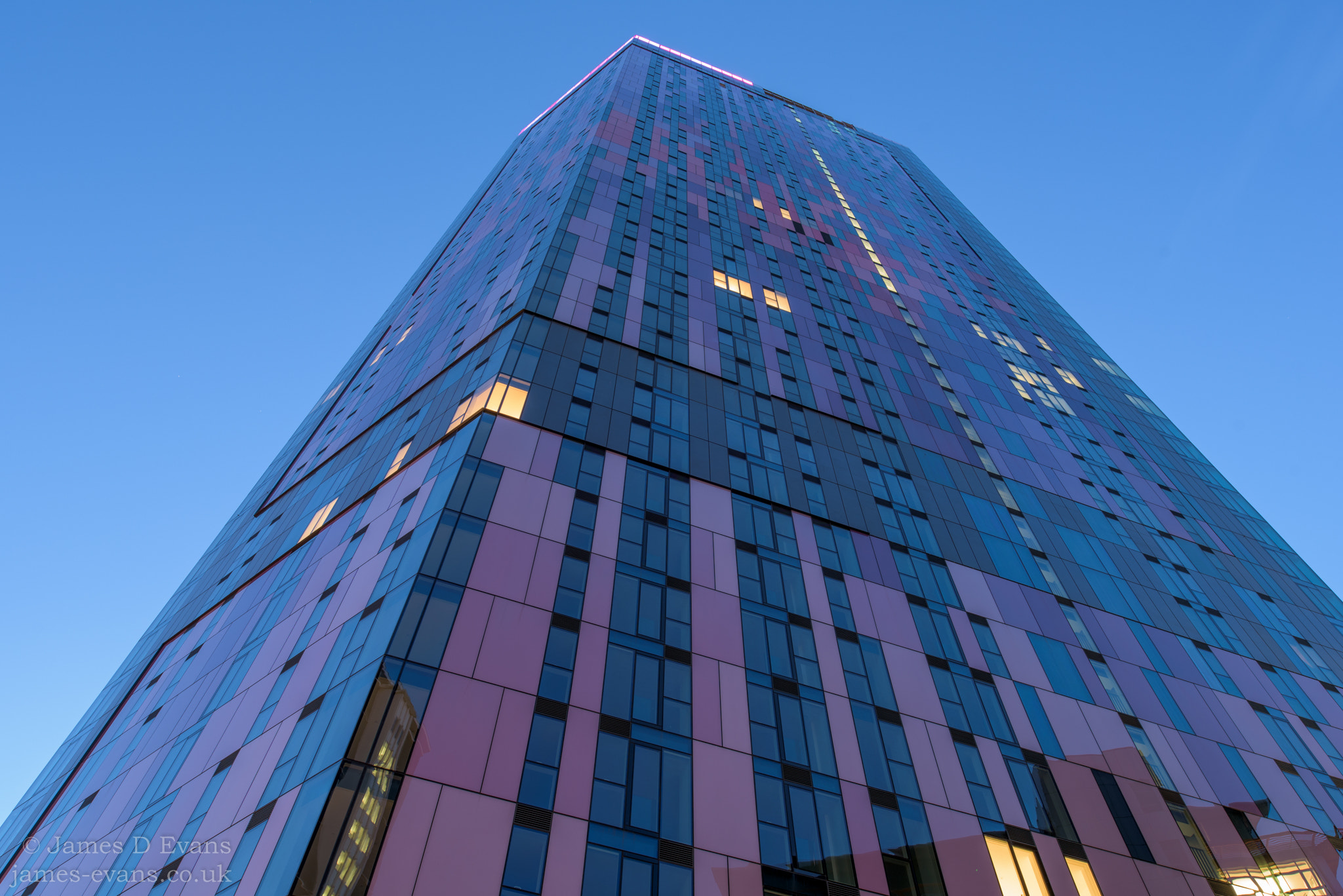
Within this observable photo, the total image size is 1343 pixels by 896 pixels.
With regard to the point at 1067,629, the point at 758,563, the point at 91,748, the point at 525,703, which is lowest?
the point at 91,748

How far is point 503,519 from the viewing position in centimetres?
2847

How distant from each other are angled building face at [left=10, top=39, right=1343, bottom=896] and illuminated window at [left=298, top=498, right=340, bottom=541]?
113 centimetres

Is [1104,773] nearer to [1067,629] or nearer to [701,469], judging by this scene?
[1067,629]

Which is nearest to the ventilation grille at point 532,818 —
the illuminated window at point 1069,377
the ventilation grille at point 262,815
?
the ventilation grille at point 262,815

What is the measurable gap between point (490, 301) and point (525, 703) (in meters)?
28.8

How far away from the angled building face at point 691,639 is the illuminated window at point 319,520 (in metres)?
1.13

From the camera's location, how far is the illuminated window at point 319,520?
36938 millimetres

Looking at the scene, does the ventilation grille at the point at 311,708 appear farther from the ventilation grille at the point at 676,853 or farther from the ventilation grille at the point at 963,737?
the ventilation grille at the point at 963,737

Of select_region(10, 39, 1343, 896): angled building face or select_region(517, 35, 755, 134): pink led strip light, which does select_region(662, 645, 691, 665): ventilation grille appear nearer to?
select_region(10, 39, 1343, 896): angled building face

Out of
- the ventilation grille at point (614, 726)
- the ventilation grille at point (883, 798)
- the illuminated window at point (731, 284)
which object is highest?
the ventilation grille at point (614, 726)

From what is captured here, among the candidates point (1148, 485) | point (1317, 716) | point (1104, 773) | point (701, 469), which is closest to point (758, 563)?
point (701, 469)

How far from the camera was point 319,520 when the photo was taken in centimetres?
3759

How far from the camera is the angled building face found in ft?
71.2

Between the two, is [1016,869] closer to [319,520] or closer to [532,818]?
[532,818]
